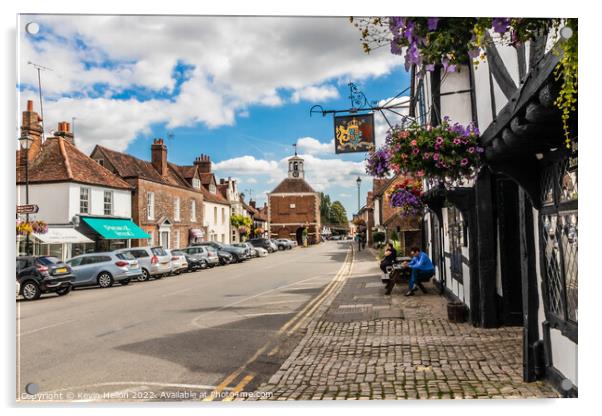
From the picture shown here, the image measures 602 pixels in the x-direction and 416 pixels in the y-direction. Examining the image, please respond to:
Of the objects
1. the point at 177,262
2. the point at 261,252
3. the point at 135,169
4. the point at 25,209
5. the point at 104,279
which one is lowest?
the point at 261,252

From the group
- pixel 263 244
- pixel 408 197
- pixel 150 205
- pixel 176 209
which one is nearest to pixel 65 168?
pixel 150 205

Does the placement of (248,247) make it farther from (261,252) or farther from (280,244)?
(280,244)

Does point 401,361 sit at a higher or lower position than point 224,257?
higher

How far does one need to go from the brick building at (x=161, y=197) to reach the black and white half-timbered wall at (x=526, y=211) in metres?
4.42

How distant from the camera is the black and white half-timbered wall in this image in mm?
3979

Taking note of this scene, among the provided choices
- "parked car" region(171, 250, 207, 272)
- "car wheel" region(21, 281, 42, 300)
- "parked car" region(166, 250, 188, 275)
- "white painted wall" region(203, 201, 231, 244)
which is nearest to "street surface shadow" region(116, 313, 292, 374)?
"car wheel" region(21, 281, 42, 300)

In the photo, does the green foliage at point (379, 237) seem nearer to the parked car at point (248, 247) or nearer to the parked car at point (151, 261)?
the parked car at point (248, 247)

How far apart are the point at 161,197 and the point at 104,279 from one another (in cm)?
346

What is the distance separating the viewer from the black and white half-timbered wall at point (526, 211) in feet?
13.1

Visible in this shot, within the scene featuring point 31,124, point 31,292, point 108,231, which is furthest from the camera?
point 31,292

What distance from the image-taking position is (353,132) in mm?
A: 6770

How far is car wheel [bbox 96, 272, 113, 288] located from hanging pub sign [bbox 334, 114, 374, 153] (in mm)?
11106

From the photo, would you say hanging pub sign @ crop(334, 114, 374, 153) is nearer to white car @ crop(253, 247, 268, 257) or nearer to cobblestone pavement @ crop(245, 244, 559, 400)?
cobblestone pavement @ crop(245, 244, 559, 400)
